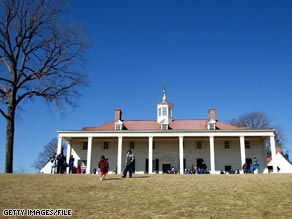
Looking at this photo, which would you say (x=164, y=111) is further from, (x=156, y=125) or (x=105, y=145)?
(x=105, y=145)

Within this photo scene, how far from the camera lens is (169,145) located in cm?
4516

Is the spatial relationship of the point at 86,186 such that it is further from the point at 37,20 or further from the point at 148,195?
the point at 37,20

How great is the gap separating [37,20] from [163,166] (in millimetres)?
26586

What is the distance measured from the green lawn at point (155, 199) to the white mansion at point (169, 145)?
2590cm

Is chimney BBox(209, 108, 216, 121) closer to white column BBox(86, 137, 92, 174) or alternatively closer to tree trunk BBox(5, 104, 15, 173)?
white column BBox(86, 137, 92, 174)

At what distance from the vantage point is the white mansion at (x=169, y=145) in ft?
137

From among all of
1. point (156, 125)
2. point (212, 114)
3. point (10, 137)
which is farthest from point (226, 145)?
point (10, 137)

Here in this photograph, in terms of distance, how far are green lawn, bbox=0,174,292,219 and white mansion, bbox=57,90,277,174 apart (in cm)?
2590

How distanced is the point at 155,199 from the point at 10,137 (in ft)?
50.4

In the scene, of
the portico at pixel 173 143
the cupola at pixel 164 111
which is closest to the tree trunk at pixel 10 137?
the portico at pixel 173 143

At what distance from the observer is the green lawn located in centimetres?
1044

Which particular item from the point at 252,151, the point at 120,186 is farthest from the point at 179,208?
the point at 252,151

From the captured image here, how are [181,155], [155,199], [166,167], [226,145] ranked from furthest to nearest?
1. [226,145]
2. [166,167]
3. [181,155]
4. [155,199]

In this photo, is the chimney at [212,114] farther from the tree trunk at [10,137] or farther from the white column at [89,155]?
the tree trunk at [10,137]
